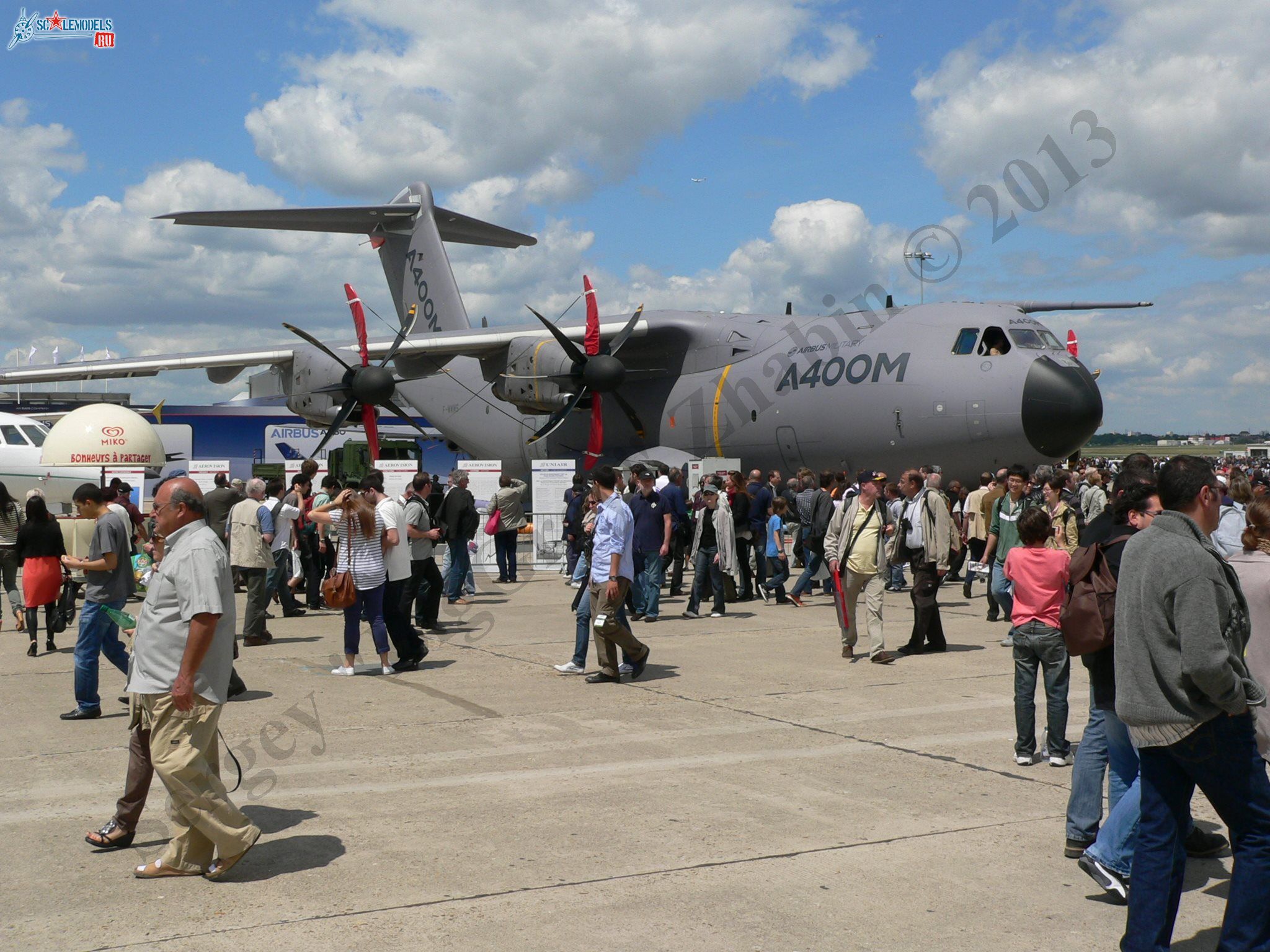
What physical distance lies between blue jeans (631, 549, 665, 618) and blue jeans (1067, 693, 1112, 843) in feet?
27.9

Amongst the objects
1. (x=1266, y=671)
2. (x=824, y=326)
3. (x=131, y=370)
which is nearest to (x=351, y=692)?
(x=1266, y=671)

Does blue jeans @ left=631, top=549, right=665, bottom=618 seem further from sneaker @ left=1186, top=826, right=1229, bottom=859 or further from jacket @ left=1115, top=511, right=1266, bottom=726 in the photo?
jacket @ left=1115, top=511, right=1266, bottom=726

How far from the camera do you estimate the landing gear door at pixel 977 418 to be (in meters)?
17.1

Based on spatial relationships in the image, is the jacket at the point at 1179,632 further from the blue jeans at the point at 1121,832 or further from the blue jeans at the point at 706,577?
the blue jeans at the point at 706,577

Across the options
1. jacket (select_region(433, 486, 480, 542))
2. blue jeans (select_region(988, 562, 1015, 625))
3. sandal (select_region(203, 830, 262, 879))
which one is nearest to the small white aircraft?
jacket (select_region(433, 486, 480, 542))

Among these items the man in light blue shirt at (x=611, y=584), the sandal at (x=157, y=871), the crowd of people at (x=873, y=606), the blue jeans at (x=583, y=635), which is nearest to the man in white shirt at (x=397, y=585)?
the crowd of people at (x=873, y=606)

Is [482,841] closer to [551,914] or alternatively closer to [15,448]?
[551,914]

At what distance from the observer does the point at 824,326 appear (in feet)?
66.7

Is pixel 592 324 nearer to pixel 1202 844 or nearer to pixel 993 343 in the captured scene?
pixel 993 343

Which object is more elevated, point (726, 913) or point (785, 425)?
point (785, 425)

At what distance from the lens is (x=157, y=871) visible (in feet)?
15.7

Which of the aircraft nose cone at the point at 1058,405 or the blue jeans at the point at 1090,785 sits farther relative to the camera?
the aircraft nose cone at the point at 1058,405

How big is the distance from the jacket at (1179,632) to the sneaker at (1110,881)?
107 cm

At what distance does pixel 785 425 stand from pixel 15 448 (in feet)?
57.1
